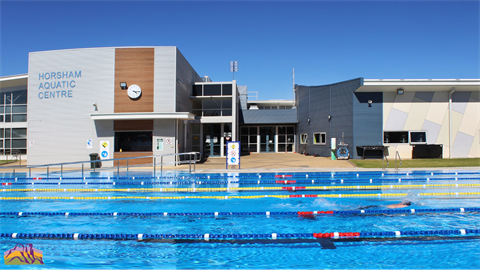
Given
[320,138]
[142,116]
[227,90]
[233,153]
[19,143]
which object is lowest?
[233,153]

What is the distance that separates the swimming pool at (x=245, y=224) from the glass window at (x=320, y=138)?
36.5ft

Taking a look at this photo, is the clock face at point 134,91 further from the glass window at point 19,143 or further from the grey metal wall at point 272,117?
the glass window at point 19,143

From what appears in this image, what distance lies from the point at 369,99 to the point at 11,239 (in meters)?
20.1

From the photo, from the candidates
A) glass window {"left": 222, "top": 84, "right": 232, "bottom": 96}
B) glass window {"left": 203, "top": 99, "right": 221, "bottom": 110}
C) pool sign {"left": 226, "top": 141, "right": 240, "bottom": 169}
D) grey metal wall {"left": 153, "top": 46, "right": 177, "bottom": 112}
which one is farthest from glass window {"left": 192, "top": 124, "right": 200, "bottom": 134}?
pool sign {"left": 226, "top": 141, "right": 240, "bottom": 169}

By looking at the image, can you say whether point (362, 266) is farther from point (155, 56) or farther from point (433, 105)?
point (433, 105)

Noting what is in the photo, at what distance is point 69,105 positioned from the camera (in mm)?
18219

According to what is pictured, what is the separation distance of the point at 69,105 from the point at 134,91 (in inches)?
173

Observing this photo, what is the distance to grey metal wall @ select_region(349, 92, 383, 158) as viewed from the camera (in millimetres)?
19844

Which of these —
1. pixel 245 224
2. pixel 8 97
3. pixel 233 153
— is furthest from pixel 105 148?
pixel 245 224

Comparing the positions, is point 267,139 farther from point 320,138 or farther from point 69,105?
point 69,105

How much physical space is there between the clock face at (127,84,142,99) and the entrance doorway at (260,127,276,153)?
50.3 feet

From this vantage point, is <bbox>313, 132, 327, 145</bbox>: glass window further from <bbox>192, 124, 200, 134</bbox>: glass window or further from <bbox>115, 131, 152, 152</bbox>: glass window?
<bbox>115, 131, 152, 152</bbox>: glass window

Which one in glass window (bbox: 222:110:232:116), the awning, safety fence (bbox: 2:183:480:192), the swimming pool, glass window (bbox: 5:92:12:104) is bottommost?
the swimming pool

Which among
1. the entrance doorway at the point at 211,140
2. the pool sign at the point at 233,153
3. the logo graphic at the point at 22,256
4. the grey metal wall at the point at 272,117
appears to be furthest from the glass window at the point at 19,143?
the logo graphic at the point at 22,256
